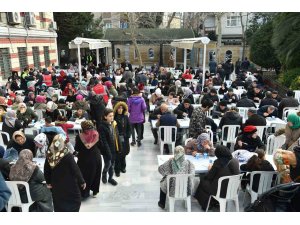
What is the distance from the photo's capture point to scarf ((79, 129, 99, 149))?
476cm

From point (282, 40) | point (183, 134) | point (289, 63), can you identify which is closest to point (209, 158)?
point (183, 134)

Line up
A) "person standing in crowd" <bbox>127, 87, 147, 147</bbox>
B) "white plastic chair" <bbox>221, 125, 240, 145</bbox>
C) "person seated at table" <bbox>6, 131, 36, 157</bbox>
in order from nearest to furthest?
"person seated at table" <bbox>6, 131, 36, 157</bbox> → "white plastic chair" <bbox>221, 125, 240, 145</bbox> → "person standing in crowd" <bbox>127, 87, 147, 147</bbox>

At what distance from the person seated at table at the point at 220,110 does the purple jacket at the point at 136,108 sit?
7.04ft

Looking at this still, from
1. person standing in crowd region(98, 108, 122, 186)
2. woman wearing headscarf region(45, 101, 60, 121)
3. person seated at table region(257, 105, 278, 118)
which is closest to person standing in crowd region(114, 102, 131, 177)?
person standing in crowd region(98, 108, 122, 186)

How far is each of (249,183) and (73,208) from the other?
302 cm

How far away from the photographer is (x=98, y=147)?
549cm

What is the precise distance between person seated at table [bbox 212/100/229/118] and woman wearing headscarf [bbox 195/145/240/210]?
3489 millimetres

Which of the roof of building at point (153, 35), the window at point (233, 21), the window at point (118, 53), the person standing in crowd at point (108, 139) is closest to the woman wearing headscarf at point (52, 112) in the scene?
the person standing in crowd at point (108, 139)

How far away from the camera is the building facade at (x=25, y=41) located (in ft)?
50.8

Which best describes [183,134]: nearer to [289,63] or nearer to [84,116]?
[84,116]

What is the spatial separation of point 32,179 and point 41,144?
4.10ft

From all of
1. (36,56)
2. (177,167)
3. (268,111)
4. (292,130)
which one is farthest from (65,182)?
(36,56)

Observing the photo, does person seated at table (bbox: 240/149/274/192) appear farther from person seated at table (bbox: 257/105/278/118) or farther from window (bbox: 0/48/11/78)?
window (bbox: 0/48/11/78)

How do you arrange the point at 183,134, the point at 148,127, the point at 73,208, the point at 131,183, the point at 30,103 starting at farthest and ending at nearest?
the point at 148,127, the point at 30,103, the point at 183,134, the point at 131,183, the point at 73,208
